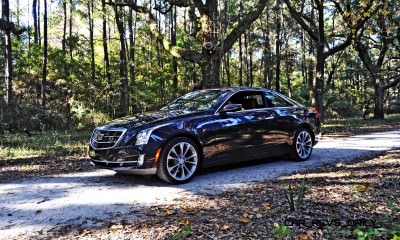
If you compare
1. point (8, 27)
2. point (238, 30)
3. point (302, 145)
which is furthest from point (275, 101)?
point (8, 27)

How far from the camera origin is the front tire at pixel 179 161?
18.9 ft

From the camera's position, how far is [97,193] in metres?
5.42

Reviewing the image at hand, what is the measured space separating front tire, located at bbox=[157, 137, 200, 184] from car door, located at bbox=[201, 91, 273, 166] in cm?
27

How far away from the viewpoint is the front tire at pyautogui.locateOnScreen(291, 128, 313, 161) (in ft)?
26.0

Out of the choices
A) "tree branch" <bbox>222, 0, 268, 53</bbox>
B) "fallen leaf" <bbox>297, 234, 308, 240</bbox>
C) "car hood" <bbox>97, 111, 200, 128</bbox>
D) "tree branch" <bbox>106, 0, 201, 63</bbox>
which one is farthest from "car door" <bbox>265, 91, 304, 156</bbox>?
"tree branch" <bbox>106, 0, 201, 63</bbox>

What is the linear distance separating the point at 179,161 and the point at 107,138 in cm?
127

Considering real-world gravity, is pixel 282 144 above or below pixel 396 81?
below

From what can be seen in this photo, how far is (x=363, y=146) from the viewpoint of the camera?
1014 cm

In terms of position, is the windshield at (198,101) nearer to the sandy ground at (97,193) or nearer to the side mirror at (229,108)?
the side mirror at (229,108)

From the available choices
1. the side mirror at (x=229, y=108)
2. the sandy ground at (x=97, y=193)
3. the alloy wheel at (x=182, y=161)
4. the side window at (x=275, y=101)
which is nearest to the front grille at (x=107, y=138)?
the sandy ground at (x=97, y=193)

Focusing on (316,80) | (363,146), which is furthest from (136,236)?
(316,80)

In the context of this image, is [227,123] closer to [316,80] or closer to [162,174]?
[162,174]

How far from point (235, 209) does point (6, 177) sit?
15.9 feet

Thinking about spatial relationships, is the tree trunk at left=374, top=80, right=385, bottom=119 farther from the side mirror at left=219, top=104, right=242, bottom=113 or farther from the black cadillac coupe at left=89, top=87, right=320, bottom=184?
the side mirror at left=219, top=104, right=242, bottom=113
